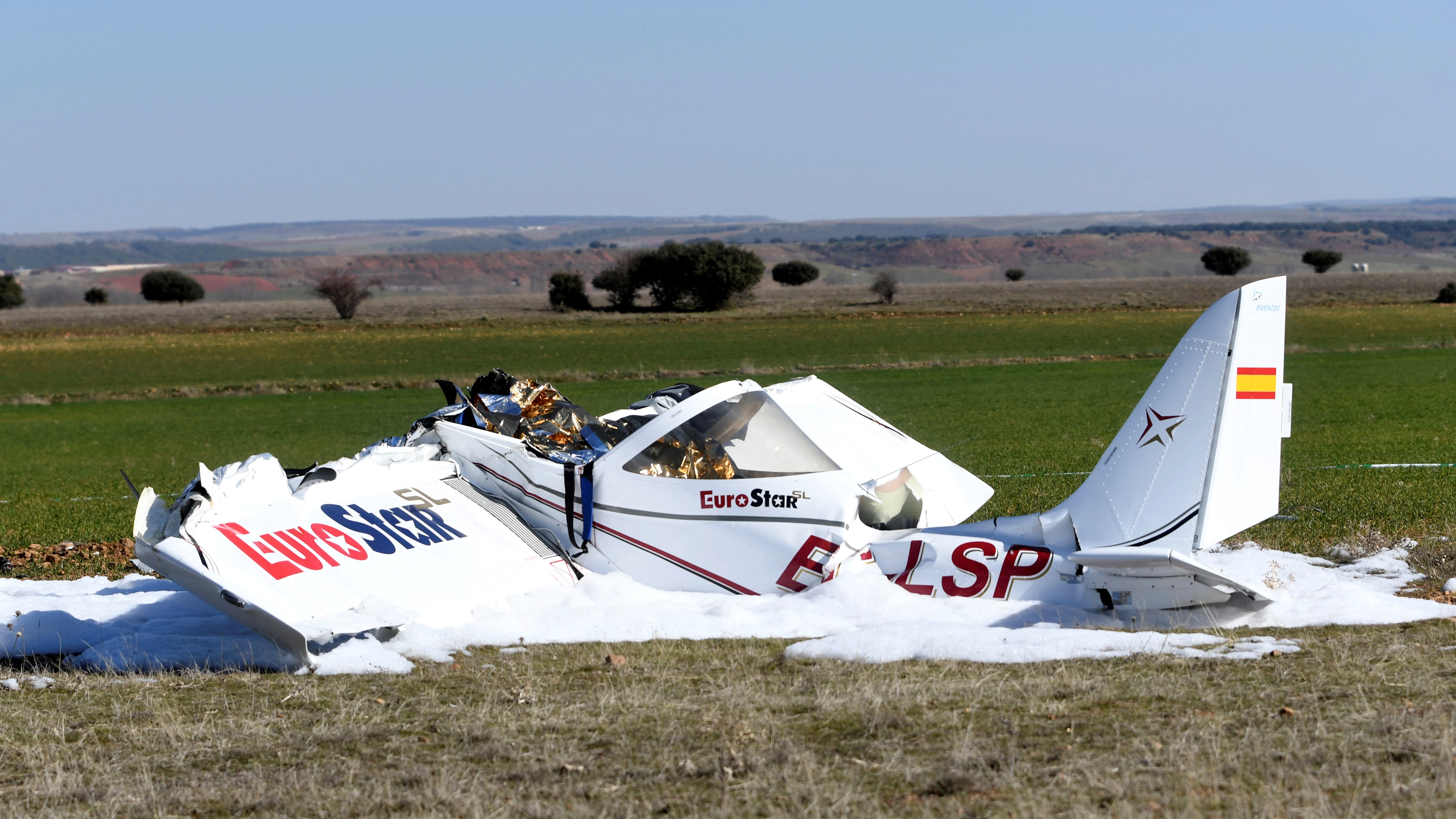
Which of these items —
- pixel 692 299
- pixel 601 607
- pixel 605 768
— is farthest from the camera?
pixel 692 299

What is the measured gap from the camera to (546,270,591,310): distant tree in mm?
81188

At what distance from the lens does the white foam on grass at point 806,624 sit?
6.58m

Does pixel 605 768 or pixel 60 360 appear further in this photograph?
pixel 60 360

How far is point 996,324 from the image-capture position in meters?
56.0

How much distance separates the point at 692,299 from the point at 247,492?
73585 mm

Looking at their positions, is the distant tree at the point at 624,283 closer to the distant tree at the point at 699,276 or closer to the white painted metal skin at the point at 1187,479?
the distant tree at the point at 699,276

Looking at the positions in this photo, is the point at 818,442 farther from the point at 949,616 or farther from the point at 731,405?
the point at 949,616

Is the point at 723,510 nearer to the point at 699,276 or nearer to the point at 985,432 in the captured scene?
the point at 985,432

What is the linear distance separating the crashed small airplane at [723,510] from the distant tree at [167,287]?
4529 inches

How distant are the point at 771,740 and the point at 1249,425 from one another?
349cm

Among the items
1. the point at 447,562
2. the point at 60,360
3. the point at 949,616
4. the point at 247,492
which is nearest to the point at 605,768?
the point at 949,616

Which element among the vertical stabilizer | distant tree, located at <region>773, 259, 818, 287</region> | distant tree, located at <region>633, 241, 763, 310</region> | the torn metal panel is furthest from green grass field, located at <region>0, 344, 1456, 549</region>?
distant tree, located at <region>773, 259, 818, 287</region>

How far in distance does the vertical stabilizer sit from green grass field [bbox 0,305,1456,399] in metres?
31.8

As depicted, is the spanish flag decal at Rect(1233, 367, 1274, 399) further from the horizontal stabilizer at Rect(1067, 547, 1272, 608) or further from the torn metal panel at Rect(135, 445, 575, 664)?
the torn metal panel at Rect(135, 445, 575, 664)
